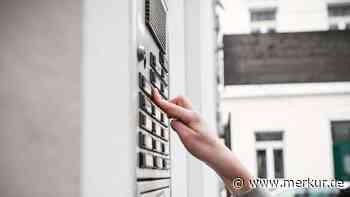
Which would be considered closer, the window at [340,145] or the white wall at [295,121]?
the window at [340,145]

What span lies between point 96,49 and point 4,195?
0.69 ft

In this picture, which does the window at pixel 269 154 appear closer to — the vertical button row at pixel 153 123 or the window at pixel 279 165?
the window at pixel 279 165

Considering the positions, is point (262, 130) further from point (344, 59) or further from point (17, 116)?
point (17, 116)

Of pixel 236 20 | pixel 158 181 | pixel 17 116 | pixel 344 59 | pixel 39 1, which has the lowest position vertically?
pixel 158 181

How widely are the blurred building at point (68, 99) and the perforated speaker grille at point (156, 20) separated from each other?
14 cm

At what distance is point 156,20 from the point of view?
0.85 meters

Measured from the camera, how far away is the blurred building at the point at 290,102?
119 inches

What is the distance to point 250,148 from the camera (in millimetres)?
3531

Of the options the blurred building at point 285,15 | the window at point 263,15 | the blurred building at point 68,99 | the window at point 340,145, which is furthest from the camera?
the window at point 263,15

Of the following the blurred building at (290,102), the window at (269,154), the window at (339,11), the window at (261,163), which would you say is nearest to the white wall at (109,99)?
the blurred building at (290,102)

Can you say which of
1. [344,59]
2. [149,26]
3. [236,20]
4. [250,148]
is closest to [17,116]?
[149,26]

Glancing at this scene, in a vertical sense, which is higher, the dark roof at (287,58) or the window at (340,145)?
the dark roof at (287,58)

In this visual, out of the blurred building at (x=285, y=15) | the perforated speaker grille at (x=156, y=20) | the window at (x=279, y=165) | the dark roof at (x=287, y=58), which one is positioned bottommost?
the window at (x=279, y=165)

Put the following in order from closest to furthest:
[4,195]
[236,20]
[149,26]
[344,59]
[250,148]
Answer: [4,195]
[149,26]
[344,59]
[250,148]
[236,20]
